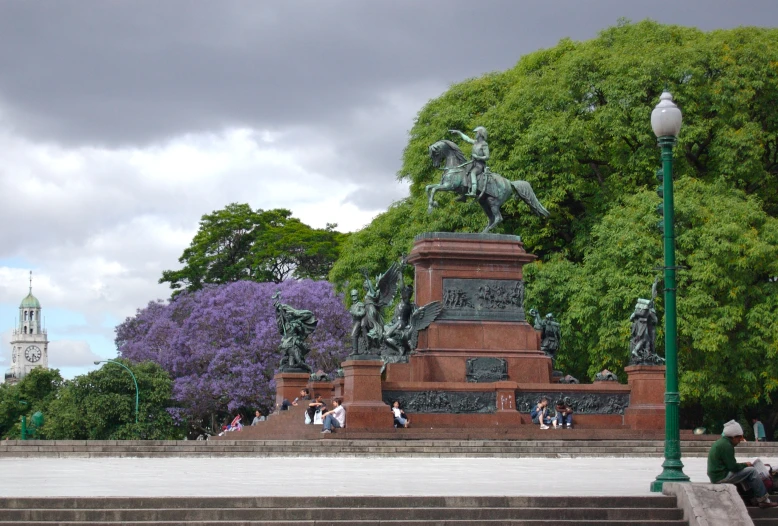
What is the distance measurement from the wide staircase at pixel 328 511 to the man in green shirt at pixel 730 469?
0.74 meters

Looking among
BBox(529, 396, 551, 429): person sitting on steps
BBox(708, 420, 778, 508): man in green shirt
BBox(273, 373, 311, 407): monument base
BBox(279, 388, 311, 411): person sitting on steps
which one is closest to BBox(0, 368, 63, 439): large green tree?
BBox(273, 373, 311, 407): monument base

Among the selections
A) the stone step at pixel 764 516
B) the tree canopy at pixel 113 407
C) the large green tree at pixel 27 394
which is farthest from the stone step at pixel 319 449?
the large green tree at pixel 27 394

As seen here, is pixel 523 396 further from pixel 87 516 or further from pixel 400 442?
pixel 87 516

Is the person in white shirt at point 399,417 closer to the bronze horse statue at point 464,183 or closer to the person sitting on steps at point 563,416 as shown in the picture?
the person sitting on steps at point 563,416

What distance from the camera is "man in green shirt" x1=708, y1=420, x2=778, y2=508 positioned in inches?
577

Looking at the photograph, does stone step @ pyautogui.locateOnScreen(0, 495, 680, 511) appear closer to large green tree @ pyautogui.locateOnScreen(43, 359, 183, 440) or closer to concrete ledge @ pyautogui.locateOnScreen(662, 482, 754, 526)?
concrete ledge @ pyautogui.locateOnScreen(662, 482, 754, 526)

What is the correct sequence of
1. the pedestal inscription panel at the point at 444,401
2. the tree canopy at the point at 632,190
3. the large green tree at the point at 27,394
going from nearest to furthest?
1. the pedestal inscription panel at the point at 444,401
2. the tree canopy at the point at 632,190
3. the large green tree at the point at 27,394

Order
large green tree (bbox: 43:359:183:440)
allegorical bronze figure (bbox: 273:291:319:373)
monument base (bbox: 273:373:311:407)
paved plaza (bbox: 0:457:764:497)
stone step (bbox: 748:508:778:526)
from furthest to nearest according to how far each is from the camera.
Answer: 1. large green tree (bbox: 43:359:183:440)
2. allegorical bronze figure (bbox: 273:291:319:373)
3. monument base (bbox: 273:373:311:407)
4. paved plaza (bbox: 0:457:764:497)
5. stone step (bbox: 748:508:778:526)

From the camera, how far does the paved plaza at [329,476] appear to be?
50.8 feet

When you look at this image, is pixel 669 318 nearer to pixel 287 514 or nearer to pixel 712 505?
pixel 712 505

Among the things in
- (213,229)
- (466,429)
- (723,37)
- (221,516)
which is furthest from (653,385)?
(213,229)

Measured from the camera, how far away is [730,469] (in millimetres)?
14805

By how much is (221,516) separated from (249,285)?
46.0 meters

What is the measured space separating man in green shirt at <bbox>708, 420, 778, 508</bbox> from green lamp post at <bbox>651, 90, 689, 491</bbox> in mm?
772
